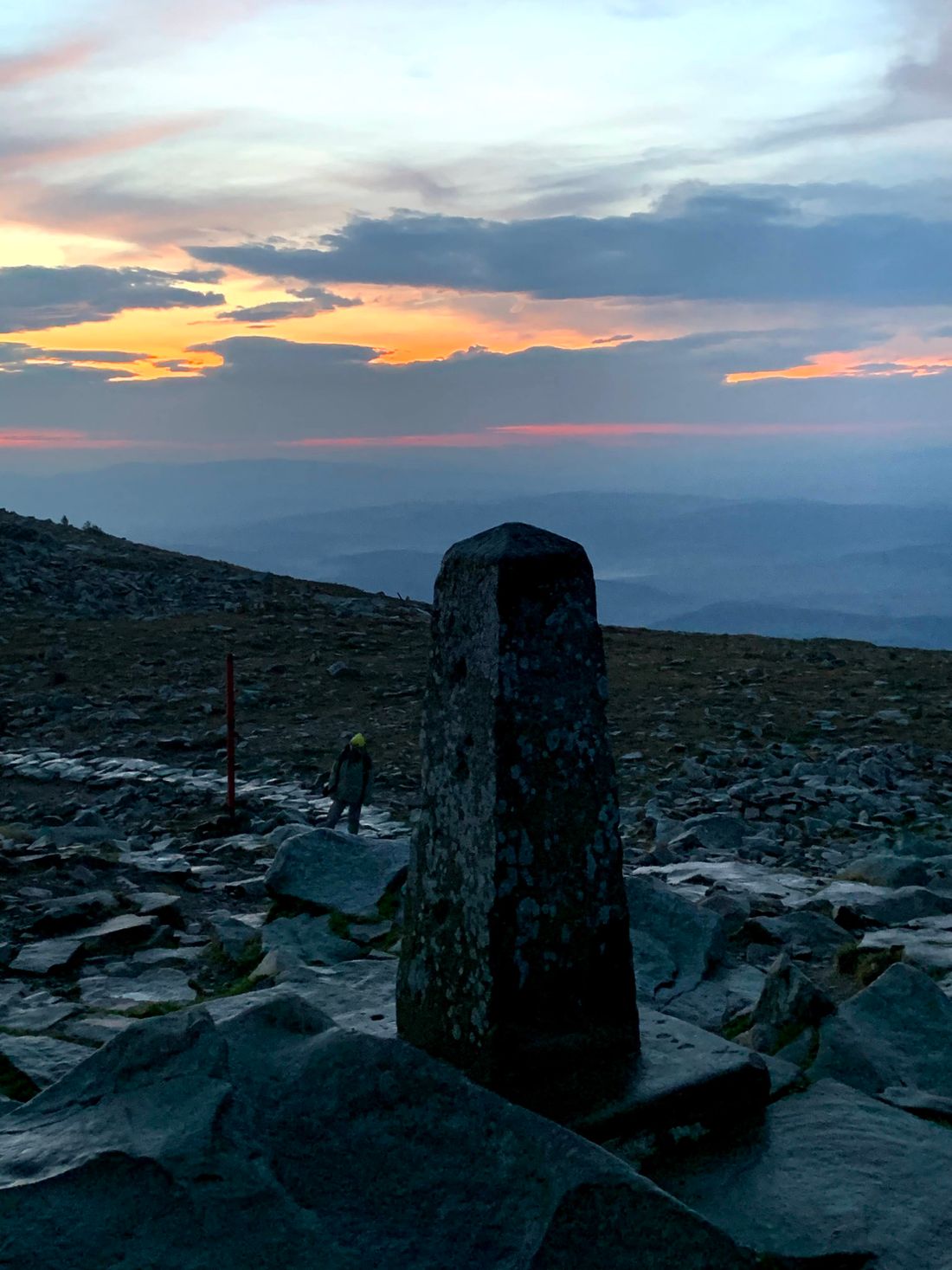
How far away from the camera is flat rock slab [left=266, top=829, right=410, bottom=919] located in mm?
7133

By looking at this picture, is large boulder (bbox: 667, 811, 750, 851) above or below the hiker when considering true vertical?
below

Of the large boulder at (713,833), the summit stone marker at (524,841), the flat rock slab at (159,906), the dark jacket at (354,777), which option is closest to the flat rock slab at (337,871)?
the flat rock slab at (159,906)

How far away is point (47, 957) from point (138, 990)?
2.32 ft

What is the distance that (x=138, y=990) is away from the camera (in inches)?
239

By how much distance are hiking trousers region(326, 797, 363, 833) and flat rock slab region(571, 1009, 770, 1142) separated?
5573 millimetres

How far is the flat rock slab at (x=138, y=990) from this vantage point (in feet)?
19.2

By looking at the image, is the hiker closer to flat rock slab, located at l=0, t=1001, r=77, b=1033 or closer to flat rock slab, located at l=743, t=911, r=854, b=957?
flat rock slab, located at l=743, t=911, r=854, b=957

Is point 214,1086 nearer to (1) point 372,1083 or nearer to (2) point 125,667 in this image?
(1) point 372,1083

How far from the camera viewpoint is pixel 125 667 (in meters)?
16.6

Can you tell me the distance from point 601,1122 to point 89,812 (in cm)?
765

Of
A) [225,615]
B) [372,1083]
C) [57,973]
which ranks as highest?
[225,615]

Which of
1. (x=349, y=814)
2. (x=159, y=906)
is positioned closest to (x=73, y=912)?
(x=159, y=906)

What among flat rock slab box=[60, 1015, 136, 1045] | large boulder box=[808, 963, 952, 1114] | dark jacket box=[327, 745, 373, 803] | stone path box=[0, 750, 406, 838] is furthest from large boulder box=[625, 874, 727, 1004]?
stone path box=[0, 750, 406, 838]

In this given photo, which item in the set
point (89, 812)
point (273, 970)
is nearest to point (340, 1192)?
point (273, 970)
